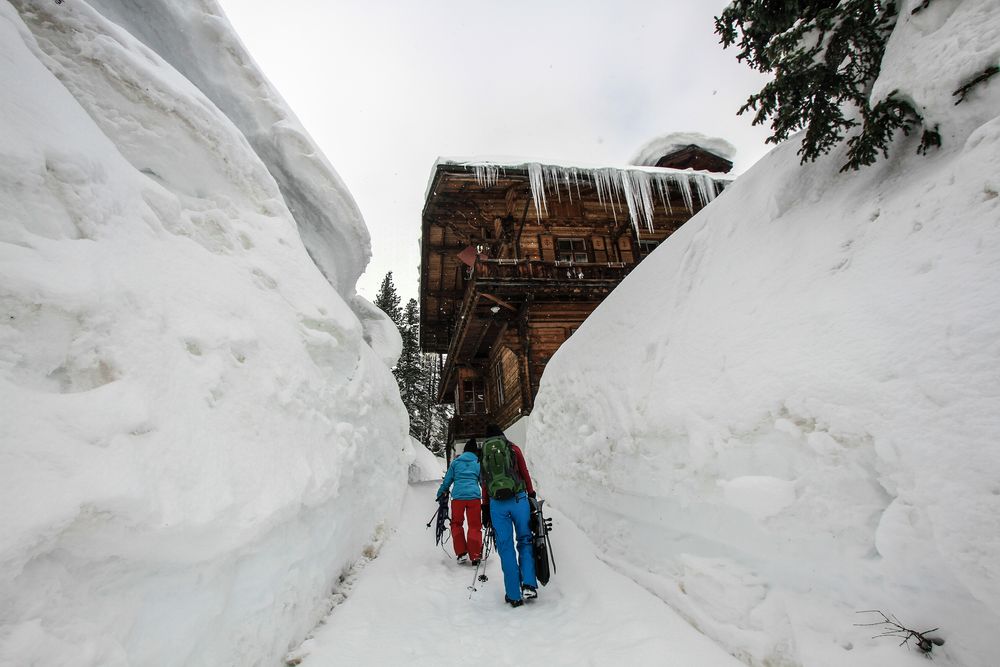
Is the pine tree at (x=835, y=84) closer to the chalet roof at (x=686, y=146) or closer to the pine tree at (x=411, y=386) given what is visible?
the chalet roof at (x=686, y=146)

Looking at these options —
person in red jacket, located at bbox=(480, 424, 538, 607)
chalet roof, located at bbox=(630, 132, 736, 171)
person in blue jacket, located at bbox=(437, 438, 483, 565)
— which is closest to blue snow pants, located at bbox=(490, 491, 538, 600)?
person in red jacket, located at bbox=(480, 424, 538, 607)

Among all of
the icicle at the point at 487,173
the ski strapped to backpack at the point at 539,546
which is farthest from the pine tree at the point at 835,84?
the icicle at the point at 487,173

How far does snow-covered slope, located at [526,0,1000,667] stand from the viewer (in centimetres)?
179

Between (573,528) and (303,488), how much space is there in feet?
13.6

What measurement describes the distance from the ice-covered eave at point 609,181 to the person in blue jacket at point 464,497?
9.43 m

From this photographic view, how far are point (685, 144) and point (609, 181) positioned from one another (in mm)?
7091

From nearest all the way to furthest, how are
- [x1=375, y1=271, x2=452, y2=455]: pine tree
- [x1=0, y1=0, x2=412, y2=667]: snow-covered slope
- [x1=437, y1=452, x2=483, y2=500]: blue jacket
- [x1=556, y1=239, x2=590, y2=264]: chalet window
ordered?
[x1=0, y1=0, x2=412, y2=667]: snow-covered slope, [x1=437, y1=452, x2=483, y2=500]: blue jacket, [x1=556, y1=239, x2=590, y2=264]: chalet window, [x1=375, y1=271, x2=452, y2=455]: pine tree

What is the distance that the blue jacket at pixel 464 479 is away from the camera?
5746mm

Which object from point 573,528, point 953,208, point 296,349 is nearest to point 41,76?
point 296,349

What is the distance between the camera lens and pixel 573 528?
19.6 feet

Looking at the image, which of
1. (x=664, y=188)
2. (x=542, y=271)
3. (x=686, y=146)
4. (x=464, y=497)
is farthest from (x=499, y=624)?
(x=686, y=146)

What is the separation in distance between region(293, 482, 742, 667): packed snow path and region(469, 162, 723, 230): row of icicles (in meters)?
11.0

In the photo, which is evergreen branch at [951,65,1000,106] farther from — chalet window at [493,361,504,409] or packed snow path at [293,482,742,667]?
chalet window at [493,361,504,409]

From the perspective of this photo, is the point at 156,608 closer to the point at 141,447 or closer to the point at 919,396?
the point at 141,447
